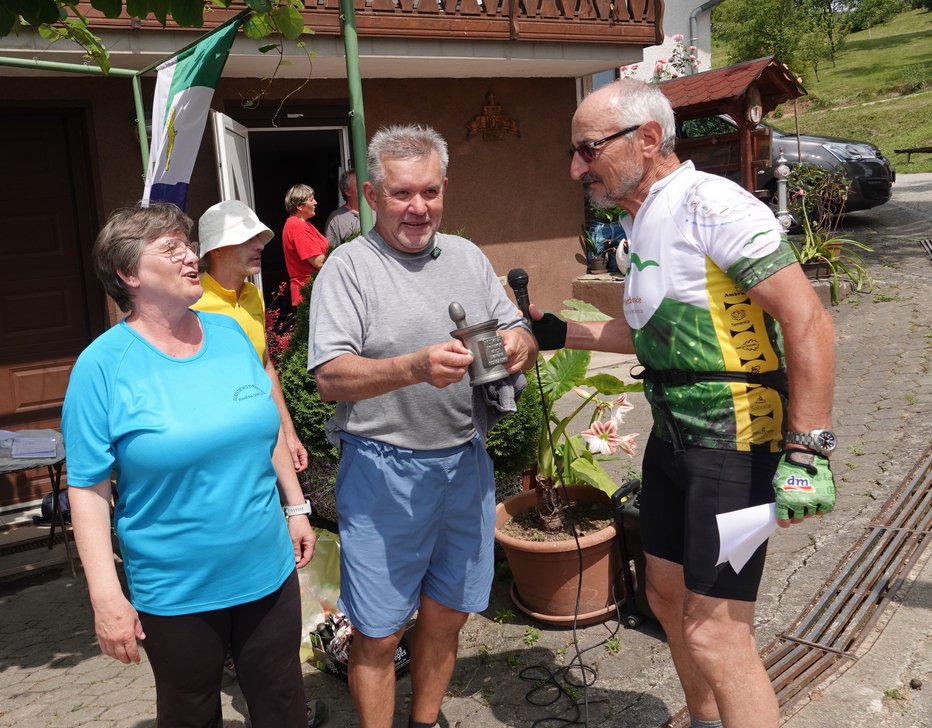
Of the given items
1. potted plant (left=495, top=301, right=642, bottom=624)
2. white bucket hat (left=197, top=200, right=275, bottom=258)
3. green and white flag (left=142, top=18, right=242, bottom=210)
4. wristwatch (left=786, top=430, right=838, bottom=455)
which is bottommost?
potted plant (left=495, top=301, right=642, bottom=624)

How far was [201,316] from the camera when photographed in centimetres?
270

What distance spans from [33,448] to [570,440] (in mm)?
3232

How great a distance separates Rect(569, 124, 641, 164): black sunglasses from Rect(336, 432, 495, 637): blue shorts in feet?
3.19

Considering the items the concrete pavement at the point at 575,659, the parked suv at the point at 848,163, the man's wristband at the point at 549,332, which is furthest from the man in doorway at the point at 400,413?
the parked suv at the point at 848,163

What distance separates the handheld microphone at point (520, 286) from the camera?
2.87 m

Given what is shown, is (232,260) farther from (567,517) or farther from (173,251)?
(567,517)

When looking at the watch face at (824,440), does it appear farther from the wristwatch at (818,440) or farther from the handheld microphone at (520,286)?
the handheld microphone at (520,286)

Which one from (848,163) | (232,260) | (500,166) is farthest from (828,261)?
(232,260)

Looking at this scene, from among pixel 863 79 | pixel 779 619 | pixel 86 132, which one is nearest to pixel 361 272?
pixel 779 619

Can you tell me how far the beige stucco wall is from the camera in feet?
28.1

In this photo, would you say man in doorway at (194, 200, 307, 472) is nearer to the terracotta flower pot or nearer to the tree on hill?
the terracotta flower pot

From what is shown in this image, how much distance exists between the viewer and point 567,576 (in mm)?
3926

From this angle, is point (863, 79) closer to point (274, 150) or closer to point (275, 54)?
point (274, 150)

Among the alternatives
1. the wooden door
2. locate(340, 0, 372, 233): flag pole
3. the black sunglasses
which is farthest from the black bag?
the black sunglasses
